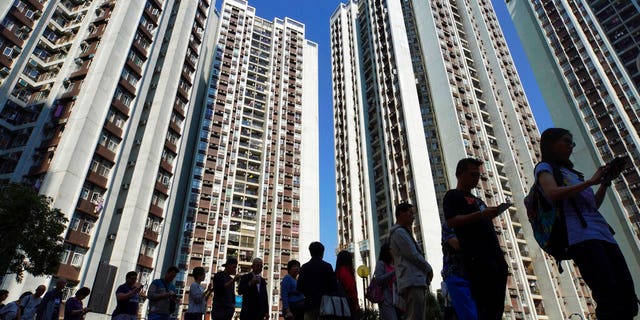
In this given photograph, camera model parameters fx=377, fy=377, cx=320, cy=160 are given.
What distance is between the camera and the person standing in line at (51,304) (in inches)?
346

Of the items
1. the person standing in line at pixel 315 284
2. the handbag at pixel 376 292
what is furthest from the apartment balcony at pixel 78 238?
the handbag at pixel 376 292

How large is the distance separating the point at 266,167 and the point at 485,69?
35971 millimetres

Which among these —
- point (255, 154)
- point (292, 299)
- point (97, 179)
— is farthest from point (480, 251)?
point (255, 154)

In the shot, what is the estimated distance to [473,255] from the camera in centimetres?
310

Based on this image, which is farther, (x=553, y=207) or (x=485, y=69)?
(x=485, y=69)

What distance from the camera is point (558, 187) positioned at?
279cm

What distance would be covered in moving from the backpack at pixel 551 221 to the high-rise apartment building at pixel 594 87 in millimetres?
45549

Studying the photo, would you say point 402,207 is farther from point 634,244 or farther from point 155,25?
point 634,244

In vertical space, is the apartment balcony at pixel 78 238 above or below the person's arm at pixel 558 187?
above

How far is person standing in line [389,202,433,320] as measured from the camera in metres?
4.05

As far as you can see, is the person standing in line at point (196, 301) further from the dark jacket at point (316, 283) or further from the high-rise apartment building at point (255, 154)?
the high-rise apartment building at point (255, 154)

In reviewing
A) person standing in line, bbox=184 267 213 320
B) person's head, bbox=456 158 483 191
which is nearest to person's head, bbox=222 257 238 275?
person standing in line, bbox=184 267 213 320

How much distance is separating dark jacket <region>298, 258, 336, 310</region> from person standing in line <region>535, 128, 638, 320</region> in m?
3.16

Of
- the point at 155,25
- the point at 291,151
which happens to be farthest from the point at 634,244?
the point at 155,25
